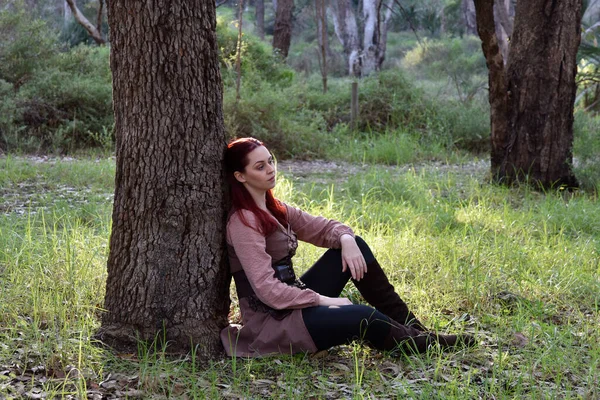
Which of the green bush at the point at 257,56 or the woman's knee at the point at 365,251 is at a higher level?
the green bush at the point at 257,56

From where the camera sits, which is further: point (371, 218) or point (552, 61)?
point (552, 61)

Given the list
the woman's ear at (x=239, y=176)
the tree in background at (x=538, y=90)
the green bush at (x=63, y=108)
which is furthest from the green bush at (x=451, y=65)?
the woman's ear at (x=239, y=176)

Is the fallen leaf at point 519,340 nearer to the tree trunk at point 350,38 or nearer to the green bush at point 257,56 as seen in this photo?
the green bush at point 257,56

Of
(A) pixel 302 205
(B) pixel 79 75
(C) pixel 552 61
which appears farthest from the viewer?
(B) pixel 79 75

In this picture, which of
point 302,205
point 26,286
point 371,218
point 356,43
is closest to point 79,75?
point 302,205

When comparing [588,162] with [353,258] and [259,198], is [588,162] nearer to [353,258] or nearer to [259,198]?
[353,258]

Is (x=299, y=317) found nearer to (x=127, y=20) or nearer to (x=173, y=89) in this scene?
(x=173, y=89)

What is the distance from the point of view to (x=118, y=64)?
3.56m

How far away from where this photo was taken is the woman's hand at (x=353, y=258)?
148 inches

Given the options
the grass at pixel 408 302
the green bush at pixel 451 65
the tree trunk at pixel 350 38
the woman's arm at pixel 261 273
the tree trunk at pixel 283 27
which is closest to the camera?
the grass at pixel 408 302

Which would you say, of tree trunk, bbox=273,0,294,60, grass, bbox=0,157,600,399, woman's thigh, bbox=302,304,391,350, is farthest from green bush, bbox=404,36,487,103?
woman's thigh, bbox=302,304,391,350

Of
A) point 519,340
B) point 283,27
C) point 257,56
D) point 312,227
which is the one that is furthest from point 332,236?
point 283,27

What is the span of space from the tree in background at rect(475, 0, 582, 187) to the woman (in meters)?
4.26

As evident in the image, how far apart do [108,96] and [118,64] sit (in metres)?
7.92
